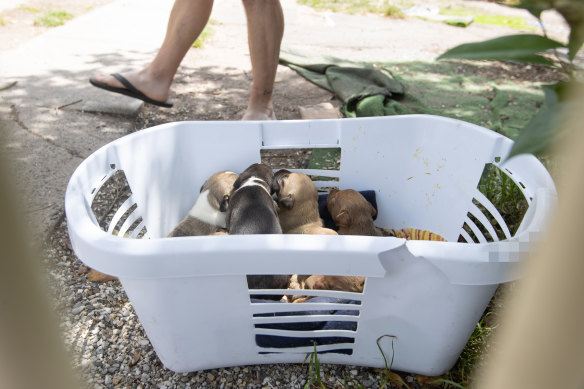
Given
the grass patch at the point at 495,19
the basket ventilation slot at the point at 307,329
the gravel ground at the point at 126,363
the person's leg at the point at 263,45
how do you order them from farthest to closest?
the grass patch at the point at 495,19 → the person's leg at the point at 263,45 → the gravel ground at the point at 126,363 → the basket ventilation slot at the point at 307,329

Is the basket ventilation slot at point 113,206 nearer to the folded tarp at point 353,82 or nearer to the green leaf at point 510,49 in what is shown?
the folded tarp at point 353,82

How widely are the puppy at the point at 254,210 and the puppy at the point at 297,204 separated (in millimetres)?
89

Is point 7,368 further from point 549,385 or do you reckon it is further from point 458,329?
point 458,329

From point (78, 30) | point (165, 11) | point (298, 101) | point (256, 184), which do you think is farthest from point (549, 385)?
point (165, 11)

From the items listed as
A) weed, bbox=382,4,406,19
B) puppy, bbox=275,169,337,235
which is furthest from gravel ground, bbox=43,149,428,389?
weed, bbox=382,4,406,19

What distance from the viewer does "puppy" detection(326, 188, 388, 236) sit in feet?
7.18

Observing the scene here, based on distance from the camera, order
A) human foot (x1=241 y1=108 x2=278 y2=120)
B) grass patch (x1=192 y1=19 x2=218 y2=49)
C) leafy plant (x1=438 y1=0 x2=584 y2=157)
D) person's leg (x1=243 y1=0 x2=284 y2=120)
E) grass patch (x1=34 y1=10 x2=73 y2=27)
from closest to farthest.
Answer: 1. leafy plant (x1=438 y1=0 x2=584 y2=157)
2. person's leg (x1=243 y1=0 x2=284 y2=120)
3. human foot (x1=241 y1=108 x2=278 y2=120)
4. grass patch (x1=192 y1=19 x2=218 y2=49)
5. grass patch (x1=34 y1=10 x2=73 y2=27)

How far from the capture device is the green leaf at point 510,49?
56 centimetres

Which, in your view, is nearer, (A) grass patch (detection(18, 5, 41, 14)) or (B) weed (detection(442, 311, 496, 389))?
(B) weed (detection(442, 311, 496, 389))

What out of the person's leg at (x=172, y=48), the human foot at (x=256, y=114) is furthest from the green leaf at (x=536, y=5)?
the person's leg at (x=172, y=48)

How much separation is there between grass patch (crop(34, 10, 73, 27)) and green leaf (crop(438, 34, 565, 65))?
5.10 m

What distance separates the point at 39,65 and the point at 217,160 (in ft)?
7.60

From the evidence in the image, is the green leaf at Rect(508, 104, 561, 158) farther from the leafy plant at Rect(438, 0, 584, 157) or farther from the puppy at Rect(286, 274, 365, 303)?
the puppy at Rect(286, 274, 365, 303)

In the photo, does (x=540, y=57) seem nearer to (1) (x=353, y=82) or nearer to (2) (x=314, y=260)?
(2) (x=314, y=260)
